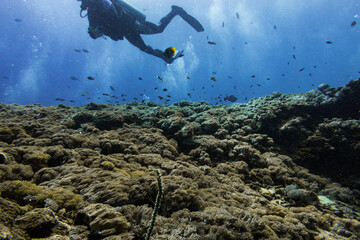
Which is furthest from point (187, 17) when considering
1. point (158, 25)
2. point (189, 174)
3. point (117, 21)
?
point (189, 174)

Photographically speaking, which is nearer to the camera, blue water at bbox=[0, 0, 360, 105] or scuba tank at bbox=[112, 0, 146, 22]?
scuba tank at bbox=[112, 0, 146, 22]

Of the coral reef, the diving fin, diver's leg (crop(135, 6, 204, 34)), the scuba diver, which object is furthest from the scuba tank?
the coral reef

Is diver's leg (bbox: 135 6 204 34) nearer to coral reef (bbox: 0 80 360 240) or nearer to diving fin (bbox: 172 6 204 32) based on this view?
diving fin (bbox: 172 6 204 32)

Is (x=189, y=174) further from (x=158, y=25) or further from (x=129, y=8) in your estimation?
(x=158, y=25)

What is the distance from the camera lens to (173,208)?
7.79 ft

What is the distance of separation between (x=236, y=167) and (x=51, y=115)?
27.1 feet

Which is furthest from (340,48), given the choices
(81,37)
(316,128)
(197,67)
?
(81,37)

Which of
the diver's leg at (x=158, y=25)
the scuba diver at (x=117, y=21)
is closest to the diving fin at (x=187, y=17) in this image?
the diver's leg at (x=158, y=25)

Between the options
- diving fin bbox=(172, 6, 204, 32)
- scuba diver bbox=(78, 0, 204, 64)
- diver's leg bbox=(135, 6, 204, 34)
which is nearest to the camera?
scuba diver bbox=(78, 0, 204, 64)

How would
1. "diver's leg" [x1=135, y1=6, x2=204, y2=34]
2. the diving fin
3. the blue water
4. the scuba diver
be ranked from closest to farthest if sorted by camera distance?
the scuba diver → "diver's leg" [x1=135, y1=6, x2=204, y2=34] → the diving fin → the blue water

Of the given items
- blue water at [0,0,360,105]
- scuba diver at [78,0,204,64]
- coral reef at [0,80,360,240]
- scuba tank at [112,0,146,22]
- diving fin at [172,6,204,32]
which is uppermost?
blue water at [0,0,360,105]

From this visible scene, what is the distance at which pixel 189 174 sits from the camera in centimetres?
364

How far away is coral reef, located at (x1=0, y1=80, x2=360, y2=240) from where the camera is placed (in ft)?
6.36

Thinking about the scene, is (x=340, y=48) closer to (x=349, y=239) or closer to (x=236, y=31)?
(x=236, y=31)
